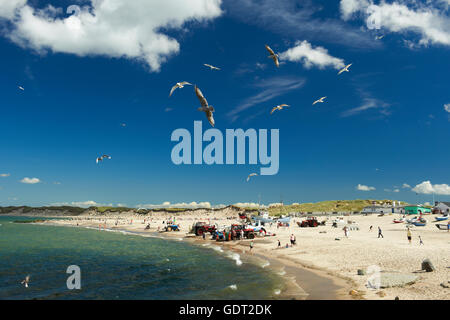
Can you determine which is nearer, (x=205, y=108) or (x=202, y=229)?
(x=205, y=108)

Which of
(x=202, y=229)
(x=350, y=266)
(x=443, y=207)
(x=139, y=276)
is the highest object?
(x=443, y=207)

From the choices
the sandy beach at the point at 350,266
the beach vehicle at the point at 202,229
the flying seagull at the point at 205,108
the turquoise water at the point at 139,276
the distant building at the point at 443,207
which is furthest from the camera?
the distant building at the point at 443,207

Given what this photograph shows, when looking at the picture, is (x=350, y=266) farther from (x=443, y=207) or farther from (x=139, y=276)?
(x=443, y=207)

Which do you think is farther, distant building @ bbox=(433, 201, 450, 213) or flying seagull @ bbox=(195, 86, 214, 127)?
distant building @ bbox=(433, 201, 450, 213)

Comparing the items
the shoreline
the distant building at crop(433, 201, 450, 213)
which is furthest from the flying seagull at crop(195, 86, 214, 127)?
the distant building at crop(433, 201, 450, 213)

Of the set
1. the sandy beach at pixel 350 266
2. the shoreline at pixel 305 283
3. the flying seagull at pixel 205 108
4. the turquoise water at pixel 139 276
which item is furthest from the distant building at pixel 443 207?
the flying seagull at pixel 205 108

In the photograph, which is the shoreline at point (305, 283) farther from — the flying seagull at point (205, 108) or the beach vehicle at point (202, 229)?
the beach vehicle at point (202, 229)

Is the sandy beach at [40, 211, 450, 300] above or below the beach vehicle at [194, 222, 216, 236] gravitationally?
above

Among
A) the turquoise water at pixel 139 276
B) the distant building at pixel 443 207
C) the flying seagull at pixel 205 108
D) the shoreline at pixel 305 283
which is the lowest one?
the turquoise water at pixel 139 276

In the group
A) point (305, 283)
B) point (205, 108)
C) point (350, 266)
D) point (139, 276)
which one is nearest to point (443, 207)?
point (350, 266)

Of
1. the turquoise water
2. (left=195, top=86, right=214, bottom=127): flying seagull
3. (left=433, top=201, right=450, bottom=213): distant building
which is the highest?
(left=195, top=86, right=214, bottom=127): flying seagull

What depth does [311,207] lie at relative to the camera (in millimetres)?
153625

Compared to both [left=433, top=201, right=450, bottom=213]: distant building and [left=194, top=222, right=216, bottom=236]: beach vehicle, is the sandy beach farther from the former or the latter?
[left=433, top=201, right=450, bottom=213]: distant building
